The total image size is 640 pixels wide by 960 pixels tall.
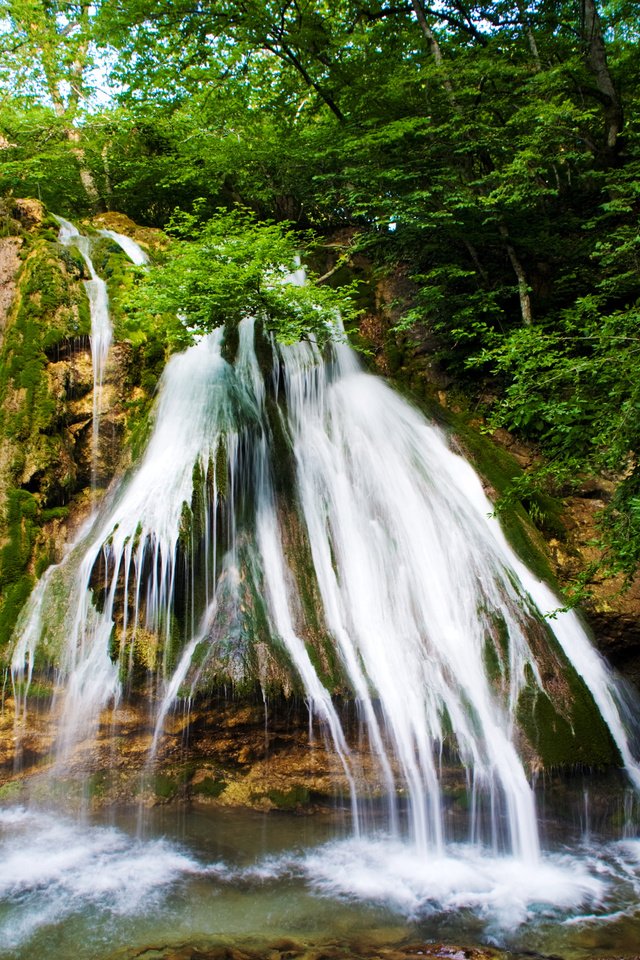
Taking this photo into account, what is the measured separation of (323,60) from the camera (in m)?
11.5

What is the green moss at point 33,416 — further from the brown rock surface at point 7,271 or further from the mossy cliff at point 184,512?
the brown rock surface at point 7,271

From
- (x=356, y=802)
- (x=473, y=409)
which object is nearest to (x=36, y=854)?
(x=356, y=802)

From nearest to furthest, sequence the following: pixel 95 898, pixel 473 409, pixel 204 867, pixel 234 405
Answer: pixel 95 898 → pixel 204 867 → pixel 234 405 → pixel 473 409

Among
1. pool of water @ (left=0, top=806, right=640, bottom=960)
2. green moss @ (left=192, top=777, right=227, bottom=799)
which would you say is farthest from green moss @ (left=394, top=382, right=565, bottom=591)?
green moss @ (left=192, top=777, right=227, bottom=799)

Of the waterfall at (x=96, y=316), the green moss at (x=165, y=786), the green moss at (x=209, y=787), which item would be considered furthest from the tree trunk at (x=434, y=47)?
the green moss at (x=165, y=786)

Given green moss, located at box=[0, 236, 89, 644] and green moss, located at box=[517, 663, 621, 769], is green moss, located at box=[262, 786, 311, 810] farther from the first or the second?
green moss, located at box=[0, 236, 89, 644]

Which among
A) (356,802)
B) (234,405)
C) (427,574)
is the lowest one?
(356,802)

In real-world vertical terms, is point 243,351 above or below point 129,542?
above

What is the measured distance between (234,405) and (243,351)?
53.3 inches

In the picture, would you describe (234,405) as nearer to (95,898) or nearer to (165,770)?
(165,770)

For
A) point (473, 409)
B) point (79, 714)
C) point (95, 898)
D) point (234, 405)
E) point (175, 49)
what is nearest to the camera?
point (95, 898)

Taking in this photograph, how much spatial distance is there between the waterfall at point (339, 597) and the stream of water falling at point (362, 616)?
21mm

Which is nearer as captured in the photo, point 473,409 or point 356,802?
point 356,802

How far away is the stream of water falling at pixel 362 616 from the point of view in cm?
488
